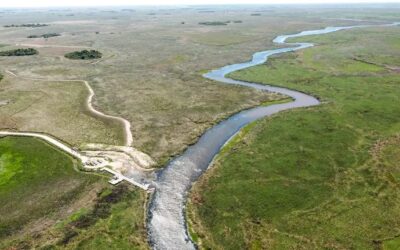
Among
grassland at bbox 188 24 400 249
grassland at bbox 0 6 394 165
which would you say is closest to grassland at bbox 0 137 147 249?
grassland at bbox 188 24 400 249

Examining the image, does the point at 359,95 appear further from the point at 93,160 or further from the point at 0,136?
the point at 0,136

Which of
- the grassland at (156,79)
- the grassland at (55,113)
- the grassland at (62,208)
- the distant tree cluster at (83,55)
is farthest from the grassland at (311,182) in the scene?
the distant tree cluster at (83,55)

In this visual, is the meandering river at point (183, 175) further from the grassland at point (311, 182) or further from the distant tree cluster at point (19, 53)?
the distant tree cluster at point (19, 53)

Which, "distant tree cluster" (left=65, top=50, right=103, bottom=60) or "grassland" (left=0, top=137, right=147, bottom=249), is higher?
"distant tree cluster" (left=65, top=50, right=103, bottom=60)

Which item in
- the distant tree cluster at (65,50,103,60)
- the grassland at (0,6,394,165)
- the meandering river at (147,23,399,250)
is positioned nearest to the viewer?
the meandering river at (147,23,399,250)

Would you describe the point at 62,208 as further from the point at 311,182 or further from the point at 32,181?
the point at 311,182

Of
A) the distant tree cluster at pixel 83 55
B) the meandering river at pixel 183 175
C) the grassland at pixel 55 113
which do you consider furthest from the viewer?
the distant tree cluster at pixel 83 55

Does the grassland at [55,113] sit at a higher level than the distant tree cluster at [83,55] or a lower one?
lower

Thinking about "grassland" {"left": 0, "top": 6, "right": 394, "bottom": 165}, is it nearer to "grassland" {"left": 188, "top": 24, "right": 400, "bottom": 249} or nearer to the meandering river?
the meandering river
